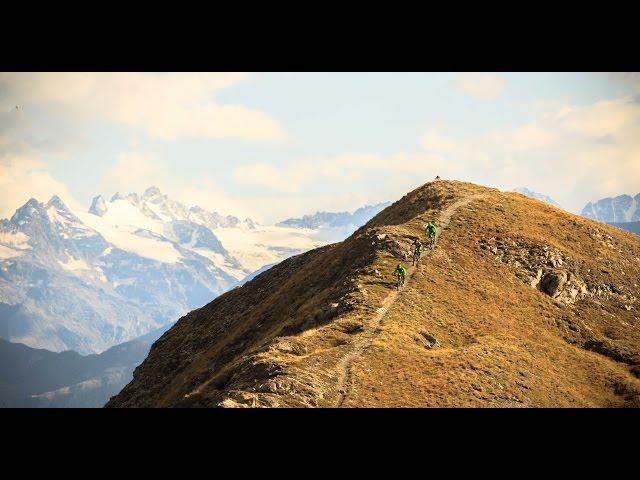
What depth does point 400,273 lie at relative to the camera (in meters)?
74.3

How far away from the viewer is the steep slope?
5769 cm

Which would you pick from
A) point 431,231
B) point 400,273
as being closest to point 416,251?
point 431,231

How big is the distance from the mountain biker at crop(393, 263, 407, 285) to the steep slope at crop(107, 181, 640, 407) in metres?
1.46

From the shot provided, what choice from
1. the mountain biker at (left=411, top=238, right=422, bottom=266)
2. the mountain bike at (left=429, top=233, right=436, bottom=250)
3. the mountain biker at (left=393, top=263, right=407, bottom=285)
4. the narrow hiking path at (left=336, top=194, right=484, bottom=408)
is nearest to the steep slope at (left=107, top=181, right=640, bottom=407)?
the narrow hiking path at (left=336, top=194, right=484, bottom=408)

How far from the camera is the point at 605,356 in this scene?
251ft

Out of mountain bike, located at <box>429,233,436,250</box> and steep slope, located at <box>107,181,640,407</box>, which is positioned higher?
A: mountain bike, located at <box>429,233,436,250</box>

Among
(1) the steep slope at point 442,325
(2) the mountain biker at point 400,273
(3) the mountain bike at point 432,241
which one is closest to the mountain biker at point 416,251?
(1) the steep slope at point 442,325

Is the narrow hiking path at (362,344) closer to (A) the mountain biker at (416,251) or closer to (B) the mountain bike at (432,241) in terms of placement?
(B) the mountain bike at (432,241)

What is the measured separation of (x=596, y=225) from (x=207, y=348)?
2455 inches

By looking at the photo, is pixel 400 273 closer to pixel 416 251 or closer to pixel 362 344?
pixel 416 251

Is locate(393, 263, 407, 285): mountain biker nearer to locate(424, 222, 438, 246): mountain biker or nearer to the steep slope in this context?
the steep slope

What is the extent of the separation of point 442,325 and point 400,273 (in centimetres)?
700

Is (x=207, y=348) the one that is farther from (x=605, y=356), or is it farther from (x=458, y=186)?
(x=605, y=356)
